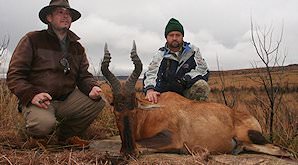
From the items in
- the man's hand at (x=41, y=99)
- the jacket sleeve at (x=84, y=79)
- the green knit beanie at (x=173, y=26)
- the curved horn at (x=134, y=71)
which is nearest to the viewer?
the curved horn at (x=134, y=71)

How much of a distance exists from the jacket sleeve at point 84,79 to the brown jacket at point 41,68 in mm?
20

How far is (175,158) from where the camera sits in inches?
212

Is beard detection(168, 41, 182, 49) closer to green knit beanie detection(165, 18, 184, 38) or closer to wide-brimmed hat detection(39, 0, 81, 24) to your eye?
green knit beanie detection(165, 18, 184, 38)

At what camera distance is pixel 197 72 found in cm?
797

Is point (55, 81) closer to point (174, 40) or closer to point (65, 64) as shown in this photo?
point (65, 64)

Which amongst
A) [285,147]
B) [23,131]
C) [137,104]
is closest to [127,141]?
[137,104]

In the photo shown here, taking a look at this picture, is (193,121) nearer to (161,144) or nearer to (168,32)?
(161,144)

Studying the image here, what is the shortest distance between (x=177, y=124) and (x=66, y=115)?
1833mm

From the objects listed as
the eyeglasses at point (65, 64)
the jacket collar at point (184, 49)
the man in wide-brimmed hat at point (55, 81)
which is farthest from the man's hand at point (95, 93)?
the jacket collar at point (184, 49)

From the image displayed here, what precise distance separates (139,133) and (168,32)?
252 centimetres

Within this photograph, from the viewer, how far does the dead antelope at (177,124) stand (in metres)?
5.68

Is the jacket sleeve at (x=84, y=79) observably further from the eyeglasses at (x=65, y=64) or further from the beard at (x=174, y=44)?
the beard at (x=174, y=44)

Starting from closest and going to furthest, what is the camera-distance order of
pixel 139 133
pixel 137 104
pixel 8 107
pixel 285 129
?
pixel 137 104
pixel 139 133
pixel 285 129
pixel 8 107

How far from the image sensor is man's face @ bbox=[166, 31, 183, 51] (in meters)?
7.93
